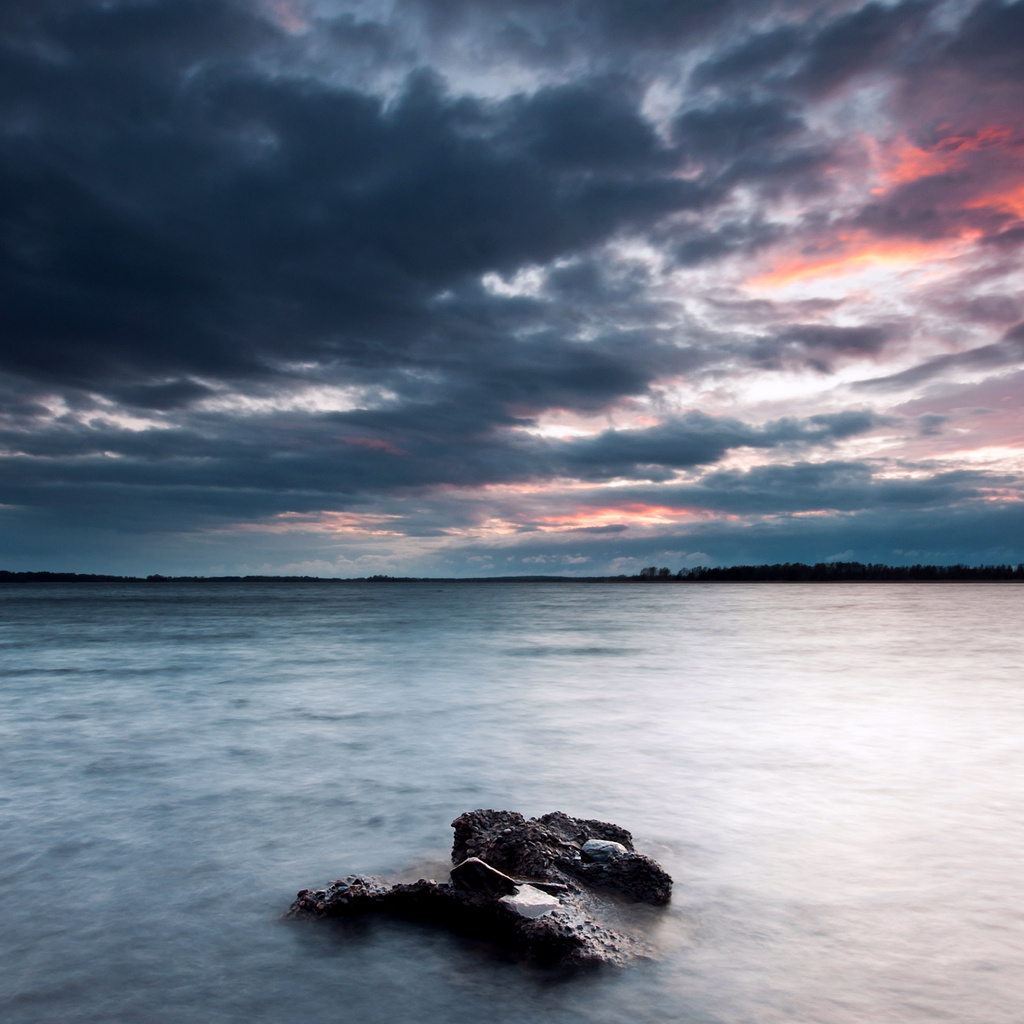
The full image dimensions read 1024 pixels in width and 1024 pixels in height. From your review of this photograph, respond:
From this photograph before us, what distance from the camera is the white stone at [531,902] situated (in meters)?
3.24

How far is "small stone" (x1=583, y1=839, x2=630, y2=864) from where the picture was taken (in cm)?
385

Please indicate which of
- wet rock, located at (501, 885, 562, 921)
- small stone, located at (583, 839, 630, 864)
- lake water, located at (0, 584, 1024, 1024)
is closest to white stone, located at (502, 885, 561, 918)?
wet rock, located at (501, 885, 562, 921)

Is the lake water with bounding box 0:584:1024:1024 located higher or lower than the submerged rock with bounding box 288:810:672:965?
lower

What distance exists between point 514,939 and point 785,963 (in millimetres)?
1259

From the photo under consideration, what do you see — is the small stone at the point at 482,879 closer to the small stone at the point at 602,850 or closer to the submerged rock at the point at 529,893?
the submerged rock at the point at 529,893

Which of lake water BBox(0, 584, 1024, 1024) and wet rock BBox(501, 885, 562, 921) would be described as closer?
lake water BBox(0, 584, 1024, 1024)

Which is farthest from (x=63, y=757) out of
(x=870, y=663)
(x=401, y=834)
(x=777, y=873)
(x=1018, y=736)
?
(x=870, y=663)

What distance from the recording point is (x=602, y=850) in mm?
3889

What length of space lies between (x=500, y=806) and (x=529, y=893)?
8.88 ft

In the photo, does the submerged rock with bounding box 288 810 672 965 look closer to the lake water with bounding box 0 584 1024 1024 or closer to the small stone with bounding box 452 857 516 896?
the small stone with bounding box 452 857 516 896

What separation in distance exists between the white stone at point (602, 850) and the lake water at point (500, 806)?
0.40 m

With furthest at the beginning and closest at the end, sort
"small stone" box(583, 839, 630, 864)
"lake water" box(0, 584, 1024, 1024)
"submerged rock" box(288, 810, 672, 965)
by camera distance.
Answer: "small stone" box(583, 839, 630, 864) → "submerged rock" box(288, 810, 672, 965) → "lake water" box(0, 584, 1024, 1024)

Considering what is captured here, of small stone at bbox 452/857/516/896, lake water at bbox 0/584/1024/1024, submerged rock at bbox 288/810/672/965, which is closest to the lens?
lake water at bbox 0/584/1024/1024

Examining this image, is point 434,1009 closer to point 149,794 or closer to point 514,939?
point 514,939
